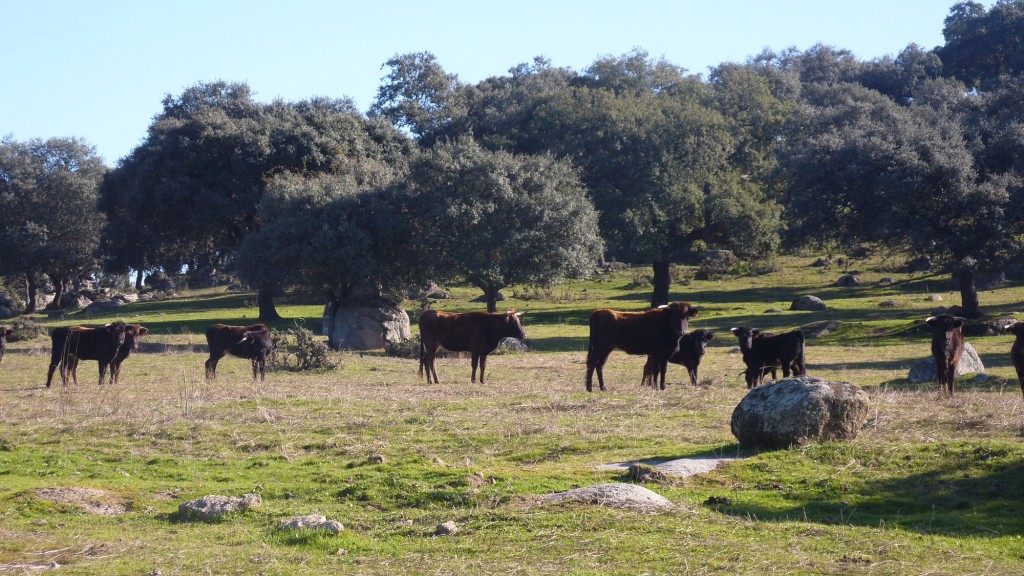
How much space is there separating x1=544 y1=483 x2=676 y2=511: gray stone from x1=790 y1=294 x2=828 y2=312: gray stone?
3596cm

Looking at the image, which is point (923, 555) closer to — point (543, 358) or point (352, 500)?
Answer: point (352, 500)

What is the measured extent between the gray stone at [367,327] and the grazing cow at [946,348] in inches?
847

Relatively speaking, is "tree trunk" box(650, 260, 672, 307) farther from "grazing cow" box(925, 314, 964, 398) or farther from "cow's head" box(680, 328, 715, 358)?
"grazing cow" box(925, 314, 964, 398)

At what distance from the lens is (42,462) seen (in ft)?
47.3

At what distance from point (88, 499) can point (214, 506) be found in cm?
182

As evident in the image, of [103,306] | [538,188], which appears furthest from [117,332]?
[103,306]

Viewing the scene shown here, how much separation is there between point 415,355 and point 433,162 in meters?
12.1

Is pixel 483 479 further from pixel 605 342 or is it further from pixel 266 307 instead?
pixel 266 307

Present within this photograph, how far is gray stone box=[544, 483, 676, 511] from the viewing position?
1041 centimetres

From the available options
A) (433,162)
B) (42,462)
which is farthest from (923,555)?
(433,162)

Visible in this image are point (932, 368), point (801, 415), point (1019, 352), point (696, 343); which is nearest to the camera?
point (801, 415)

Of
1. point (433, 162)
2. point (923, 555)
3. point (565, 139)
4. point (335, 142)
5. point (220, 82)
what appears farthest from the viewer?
point (220, 82)

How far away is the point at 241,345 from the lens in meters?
26.7

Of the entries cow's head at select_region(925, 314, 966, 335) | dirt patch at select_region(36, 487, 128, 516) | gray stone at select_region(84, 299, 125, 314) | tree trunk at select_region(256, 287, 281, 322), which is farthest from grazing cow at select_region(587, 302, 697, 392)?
gray stone at select_region(84, 299, 125, 314)
